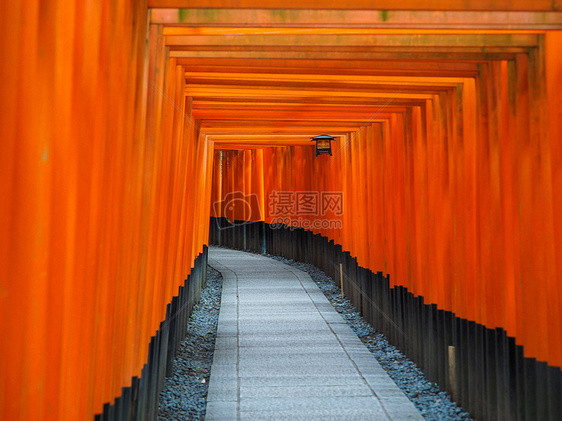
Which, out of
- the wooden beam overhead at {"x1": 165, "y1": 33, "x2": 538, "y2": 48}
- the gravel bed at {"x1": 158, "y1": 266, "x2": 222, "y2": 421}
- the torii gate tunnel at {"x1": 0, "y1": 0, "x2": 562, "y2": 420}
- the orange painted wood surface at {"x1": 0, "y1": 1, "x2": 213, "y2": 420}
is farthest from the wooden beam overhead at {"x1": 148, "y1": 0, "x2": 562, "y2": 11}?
the gravel bed at {"x1": 158, "y1": 266, "x2": 222, "y2": 421}

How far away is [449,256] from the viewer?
6.31 m

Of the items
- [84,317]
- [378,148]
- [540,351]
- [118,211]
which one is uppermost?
[378,148]

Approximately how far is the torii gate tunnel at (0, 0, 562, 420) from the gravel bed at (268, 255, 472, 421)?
0.48 ft

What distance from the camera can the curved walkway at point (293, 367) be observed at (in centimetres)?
580

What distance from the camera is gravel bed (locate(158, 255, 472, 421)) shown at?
19.5 feet

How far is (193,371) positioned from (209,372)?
0.19m

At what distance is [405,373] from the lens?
23.8 ft

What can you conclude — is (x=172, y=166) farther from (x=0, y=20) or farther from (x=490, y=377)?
(x=0, y=20)

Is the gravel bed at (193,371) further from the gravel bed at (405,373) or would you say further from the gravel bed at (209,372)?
the gravel bed at (405,373)

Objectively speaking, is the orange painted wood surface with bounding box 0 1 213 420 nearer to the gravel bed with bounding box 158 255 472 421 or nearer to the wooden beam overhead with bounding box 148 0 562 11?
the wooden beam overhead with bounding box 148 0 562 11

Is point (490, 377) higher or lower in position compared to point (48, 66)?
lower

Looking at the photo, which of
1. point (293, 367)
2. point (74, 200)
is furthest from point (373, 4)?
point (293, 367)

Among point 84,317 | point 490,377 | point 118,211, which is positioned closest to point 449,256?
point 490,377

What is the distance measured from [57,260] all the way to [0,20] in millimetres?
939
